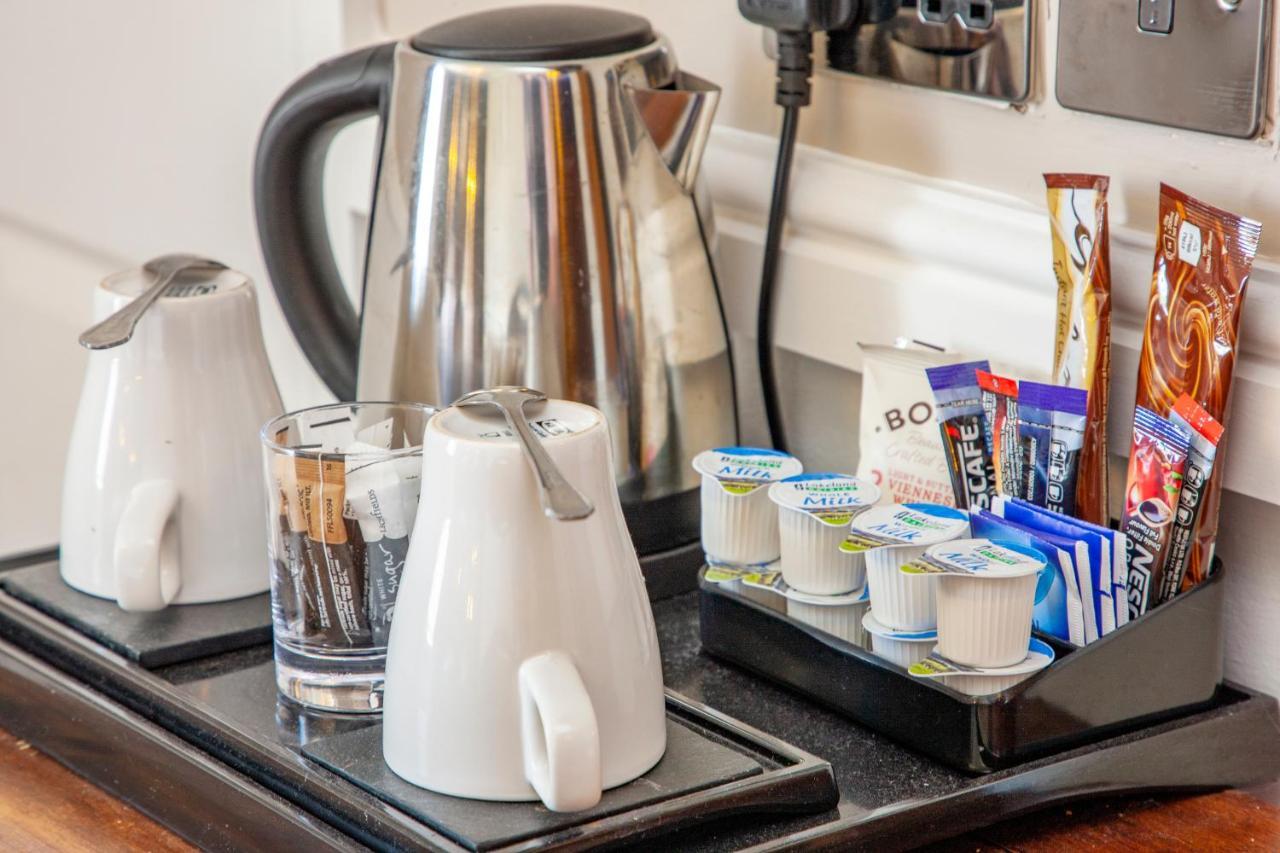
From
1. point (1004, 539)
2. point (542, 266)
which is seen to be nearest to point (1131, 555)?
point (1004, 539)

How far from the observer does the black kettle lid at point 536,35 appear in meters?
0.67

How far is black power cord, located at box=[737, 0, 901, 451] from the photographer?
2.36ft

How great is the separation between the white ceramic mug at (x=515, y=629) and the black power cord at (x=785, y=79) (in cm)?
29

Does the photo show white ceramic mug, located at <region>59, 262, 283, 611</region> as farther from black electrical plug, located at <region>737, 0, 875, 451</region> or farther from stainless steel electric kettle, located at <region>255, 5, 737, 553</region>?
black electrical plug, located at <region>737, 0, 875, 451</region>

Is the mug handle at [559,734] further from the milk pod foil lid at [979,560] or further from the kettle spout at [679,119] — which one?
the kettle spout at [679,119]

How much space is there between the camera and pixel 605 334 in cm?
69

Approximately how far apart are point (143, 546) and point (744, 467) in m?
0.24

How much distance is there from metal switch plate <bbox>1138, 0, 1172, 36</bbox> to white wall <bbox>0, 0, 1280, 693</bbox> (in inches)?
1.6

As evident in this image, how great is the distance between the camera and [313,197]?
782 millimetres

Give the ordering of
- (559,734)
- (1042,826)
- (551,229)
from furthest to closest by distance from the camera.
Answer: (551,229), (1042,826), (559,734)

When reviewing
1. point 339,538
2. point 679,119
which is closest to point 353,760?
point 339,538

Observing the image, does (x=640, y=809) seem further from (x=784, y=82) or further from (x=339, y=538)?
(x=784, y=82)

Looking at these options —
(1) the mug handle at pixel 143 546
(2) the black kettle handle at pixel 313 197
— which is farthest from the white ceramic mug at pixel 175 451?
(2) the black kettle handle at pixel 313 197

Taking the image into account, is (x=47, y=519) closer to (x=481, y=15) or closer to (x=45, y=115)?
(x=45, y=115)
